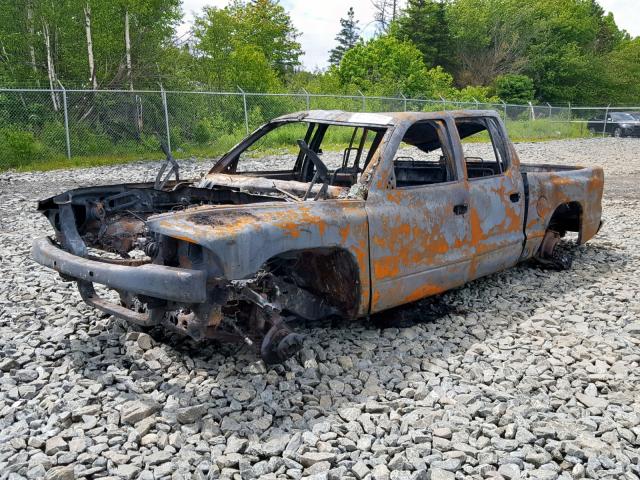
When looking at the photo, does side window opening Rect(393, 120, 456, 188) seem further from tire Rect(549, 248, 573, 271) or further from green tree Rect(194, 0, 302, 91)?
green tree Rect(194, 0, 302, 91)

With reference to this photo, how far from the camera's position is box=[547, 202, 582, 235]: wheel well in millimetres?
6771

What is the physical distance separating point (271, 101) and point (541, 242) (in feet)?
56.6

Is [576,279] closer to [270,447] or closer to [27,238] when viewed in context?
[270,447]

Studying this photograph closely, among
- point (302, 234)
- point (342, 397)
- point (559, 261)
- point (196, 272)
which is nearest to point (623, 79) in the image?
point (559, 261)

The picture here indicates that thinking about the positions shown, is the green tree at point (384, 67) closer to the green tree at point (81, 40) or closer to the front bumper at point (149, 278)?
the green tree at point (81, 40)

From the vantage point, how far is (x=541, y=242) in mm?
6273

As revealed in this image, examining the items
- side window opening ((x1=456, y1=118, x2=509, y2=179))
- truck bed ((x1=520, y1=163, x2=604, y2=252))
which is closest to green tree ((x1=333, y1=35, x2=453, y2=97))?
truck bed ((x1=520, y1=163, x2=604, y2=252))

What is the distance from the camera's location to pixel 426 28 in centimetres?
5034

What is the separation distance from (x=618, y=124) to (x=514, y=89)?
1463cm

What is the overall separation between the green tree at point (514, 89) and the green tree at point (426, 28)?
23.3 feet

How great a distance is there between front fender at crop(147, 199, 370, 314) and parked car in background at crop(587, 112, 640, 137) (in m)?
32.5

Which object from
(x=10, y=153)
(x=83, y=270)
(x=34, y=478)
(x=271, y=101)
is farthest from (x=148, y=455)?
(x=271, y=101)

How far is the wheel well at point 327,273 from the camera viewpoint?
4.20 m

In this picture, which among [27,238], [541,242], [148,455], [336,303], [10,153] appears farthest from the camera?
[10,153]
